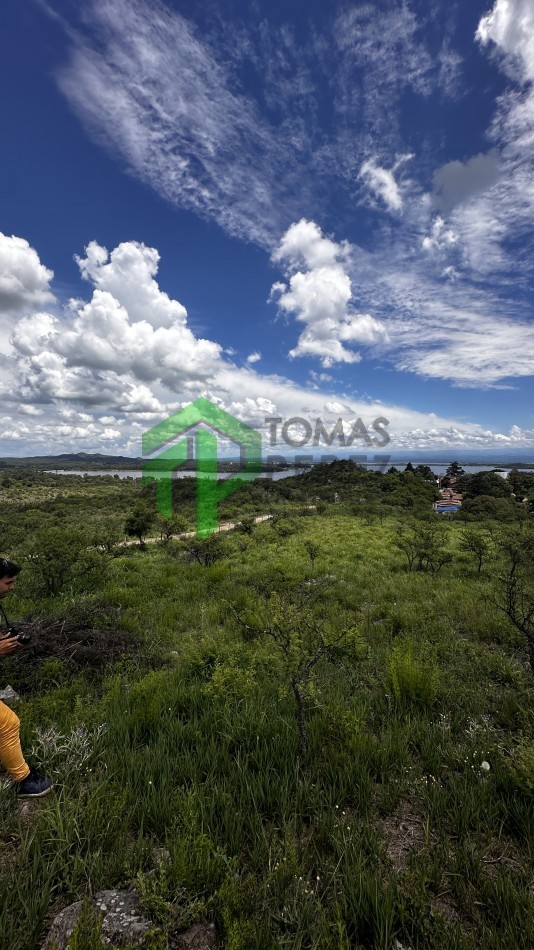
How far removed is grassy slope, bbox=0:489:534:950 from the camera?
→ 2.23 m

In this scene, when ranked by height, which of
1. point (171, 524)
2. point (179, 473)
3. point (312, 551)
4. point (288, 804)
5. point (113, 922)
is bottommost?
point (171, 524)

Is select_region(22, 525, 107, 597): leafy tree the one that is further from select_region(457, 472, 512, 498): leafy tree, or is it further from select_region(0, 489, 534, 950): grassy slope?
select_region(457, 472, 512, 498): leafy tree

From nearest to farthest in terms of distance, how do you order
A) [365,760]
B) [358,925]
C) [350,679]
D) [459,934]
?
[459,934] < [358,925] < [365,760] < [350,679]

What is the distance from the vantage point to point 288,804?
299 centimetres

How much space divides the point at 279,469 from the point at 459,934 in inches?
4520

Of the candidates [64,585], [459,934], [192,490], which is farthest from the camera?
[192,490]

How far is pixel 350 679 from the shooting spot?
5230 millimetres

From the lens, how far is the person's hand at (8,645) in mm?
3257

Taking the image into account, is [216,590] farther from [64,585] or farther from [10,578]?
[10,578]

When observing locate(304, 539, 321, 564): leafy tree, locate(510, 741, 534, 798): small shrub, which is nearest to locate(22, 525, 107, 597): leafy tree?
locate(304, 539, 321, 564): leafy tree

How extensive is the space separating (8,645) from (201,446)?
40984mm

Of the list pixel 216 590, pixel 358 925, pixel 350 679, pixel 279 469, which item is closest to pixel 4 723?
pixel 358 925

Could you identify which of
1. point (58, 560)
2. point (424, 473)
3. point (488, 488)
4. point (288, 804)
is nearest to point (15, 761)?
point (288, 804)

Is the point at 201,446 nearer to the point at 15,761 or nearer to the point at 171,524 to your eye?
the point at 171,524
